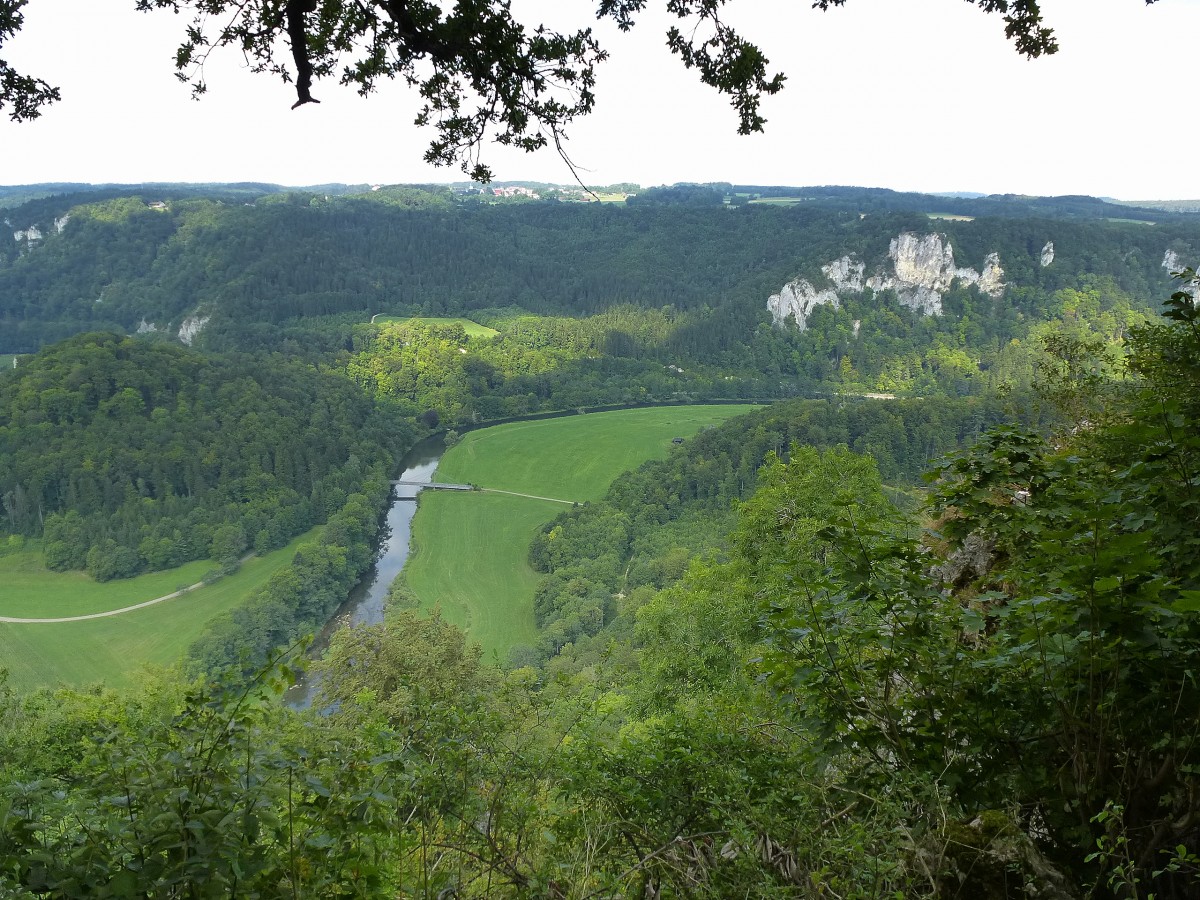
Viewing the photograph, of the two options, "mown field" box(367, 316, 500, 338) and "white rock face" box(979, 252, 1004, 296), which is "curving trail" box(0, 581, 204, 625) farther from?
"white rock face" box(979, 252, 1004, 296)

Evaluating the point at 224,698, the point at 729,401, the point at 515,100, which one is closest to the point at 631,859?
the point at 224,698

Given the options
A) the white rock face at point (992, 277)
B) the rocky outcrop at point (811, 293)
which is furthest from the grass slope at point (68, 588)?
the white rock face at point (992, 277)

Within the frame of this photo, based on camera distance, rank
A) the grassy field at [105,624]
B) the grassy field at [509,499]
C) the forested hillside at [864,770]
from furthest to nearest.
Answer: the grassy field at [509,499], the grassy field at [105,624], the forested hillside at [864,770]

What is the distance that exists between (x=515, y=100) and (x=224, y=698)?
316 cm

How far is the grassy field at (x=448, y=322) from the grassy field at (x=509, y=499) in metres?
36.5

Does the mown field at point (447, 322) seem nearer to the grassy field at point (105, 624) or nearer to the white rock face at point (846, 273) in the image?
the white rock face at point (846, 273)

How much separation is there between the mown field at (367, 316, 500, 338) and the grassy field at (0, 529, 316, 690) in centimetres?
7147

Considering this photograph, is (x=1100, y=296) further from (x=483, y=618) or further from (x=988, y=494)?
(x=988, y=494)

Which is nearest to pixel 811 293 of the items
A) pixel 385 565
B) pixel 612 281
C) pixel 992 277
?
pixel 992 277

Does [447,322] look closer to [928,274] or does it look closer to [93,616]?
[928,274]

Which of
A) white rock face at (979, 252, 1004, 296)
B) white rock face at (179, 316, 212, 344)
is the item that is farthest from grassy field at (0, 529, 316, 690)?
white rock face at (979, 252, 1004, 296)

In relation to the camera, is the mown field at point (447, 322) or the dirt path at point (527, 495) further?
the mown field at point (447, 322)

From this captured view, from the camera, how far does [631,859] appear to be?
3.33 meters

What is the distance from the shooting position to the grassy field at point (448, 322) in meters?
115
